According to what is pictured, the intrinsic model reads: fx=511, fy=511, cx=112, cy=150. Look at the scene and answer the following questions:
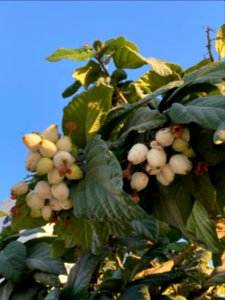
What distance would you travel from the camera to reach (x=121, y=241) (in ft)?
4.82

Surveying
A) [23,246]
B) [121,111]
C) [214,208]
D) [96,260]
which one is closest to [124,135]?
[121,111]

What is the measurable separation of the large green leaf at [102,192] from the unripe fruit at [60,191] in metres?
0.01

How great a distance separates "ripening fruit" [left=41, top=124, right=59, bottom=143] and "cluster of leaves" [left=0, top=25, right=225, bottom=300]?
5 cm

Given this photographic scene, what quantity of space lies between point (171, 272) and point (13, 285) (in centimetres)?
49

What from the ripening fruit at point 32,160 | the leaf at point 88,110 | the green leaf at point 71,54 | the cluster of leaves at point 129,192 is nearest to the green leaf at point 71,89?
the cluster of leaves at point 129,192

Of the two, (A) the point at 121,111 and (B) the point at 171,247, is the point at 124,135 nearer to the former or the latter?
(A) the point at 121,111

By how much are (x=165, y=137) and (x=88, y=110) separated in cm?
19

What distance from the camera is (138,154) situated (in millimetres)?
887

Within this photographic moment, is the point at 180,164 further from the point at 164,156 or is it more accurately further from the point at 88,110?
the point at 88,110

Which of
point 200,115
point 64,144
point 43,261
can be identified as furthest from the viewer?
point 43,261

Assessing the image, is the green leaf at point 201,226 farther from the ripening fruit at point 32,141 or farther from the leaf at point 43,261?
the leaf at point 43,261

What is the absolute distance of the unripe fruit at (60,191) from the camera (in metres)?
0.89

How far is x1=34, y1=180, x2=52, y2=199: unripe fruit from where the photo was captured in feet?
3.00

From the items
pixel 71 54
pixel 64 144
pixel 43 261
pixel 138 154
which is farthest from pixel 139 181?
pixel 43 261
